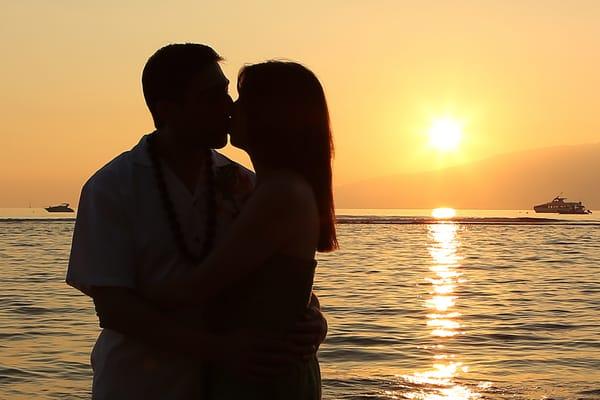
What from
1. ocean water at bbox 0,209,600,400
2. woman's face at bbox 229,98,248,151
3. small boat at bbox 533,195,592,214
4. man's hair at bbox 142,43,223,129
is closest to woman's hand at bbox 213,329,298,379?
woman's face at bbox 229,98,248,151

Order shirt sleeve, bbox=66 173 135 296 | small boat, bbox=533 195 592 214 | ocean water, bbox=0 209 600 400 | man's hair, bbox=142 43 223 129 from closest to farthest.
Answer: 1. shirt sleeve, bbox=66 173 135 296
2. man's hair, bbox=142 43 223 129
3. ocean water, bbox=0 209 600 400
4. small boat, bbox=533 195 592 214

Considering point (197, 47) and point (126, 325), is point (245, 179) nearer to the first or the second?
point (197, 47)

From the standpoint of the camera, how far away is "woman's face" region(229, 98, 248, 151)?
10.3ft

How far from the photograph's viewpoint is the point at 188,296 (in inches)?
122

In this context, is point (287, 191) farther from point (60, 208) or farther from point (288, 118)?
point (60, 208)

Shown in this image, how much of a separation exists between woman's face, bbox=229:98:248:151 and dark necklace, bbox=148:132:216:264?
257mm

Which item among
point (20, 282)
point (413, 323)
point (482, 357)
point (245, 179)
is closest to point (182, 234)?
point (245, 179)

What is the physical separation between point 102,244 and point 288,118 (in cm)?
78

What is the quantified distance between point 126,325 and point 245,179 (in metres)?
0.80

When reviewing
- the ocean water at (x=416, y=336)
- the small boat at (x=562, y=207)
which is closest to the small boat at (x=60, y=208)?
the small boat at (x=562, y=207)

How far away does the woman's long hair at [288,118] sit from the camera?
3.06m

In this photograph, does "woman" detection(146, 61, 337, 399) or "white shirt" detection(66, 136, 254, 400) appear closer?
"woman" detection(146, 61, 337, 399)

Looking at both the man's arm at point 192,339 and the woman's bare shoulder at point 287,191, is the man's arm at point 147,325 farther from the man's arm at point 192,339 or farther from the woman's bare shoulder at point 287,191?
the woman's bare shoulder at point 287,191

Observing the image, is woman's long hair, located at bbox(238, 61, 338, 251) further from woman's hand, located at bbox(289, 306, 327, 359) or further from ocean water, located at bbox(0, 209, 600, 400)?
ocean water, located at bbox(0, 209, 600, 400)
